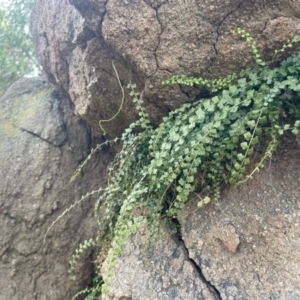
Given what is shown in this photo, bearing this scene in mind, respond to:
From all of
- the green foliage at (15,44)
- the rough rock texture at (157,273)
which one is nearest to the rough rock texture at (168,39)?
the rough rock texture at (157,273)

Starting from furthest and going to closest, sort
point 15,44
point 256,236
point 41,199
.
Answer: point 15,44, point 41,199, point 256,236

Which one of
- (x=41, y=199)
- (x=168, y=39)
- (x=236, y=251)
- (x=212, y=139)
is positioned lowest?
(x=236, y=251)

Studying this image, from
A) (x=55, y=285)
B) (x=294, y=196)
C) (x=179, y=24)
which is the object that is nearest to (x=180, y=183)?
(x=294, y=196)

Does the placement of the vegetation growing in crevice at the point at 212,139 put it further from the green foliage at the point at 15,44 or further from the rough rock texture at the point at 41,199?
the green foliage at the point at 15,44

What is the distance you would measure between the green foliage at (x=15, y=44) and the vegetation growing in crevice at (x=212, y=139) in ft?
5.55

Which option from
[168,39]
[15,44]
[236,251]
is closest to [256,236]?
[236,251]

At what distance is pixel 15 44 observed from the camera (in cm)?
311

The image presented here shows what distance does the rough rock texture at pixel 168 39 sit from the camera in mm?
1543

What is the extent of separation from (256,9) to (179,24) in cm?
29

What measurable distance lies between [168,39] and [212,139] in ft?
1.43

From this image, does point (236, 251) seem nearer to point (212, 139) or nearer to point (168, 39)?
point (212, 139)

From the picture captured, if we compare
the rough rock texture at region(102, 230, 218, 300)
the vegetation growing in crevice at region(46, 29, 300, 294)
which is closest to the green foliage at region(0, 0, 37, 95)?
the vegetation growing in crevice at region(46, 29, 300, 294)

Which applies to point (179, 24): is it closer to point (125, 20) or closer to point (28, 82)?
point (125, 20)

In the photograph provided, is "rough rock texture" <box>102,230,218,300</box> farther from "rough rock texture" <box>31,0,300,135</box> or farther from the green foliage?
the green foliage
